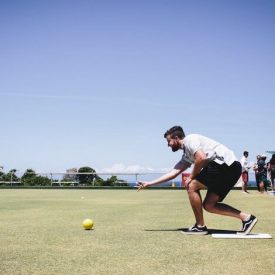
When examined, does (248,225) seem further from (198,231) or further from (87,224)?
(87,224)

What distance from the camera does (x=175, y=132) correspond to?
20.7 ft

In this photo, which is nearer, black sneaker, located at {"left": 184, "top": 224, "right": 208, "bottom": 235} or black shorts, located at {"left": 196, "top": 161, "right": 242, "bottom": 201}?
black shorts, located at {"left": 196, "top": 161, "right": 242, "bottom": 201}

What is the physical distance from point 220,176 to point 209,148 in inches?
16.9

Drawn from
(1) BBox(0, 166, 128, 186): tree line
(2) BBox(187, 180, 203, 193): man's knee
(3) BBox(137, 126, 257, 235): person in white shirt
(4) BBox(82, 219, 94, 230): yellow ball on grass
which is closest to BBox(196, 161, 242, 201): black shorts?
(3) BBox(137, 126, 257, 235): person in white shirt

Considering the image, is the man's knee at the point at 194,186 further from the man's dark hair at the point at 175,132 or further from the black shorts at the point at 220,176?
the man's dark hair at the point at 175,132

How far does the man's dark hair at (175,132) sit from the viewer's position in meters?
6.28

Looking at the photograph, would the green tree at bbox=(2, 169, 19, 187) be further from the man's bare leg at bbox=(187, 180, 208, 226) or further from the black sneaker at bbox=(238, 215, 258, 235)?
the black sneaker at bbox=(238, 215, 258, 235)

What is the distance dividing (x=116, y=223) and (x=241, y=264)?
156 inches

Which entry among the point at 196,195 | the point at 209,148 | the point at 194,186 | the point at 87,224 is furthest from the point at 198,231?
the point at 87,224

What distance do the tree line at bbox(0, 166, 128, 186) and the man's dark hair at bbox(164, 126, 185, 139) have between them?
26.3 m

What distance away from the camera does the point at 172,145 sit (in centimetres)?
628

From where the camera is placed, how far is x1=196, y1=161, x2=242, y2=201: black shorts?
20.2 ft

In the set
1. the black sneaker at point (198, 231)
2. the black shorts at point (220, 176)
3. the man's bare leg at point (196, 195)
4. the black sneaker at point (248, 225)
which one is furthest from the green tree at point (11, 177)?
the black sneaker at point (248, 225)

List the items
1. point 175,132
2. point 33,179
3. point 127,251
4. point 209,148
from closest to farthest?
point 127,251 → point 209,148 → point 175,132 → point 33,179
